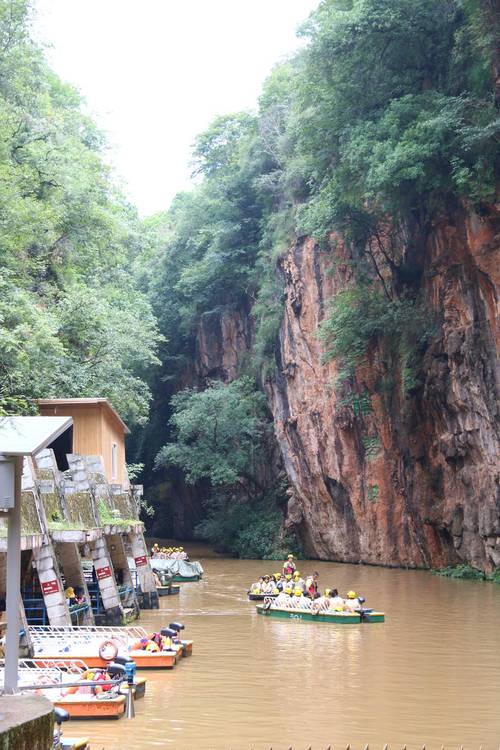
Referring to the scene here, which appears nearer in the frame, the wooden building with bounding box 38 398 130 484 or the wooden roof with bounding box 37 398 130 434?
the wooden roof with bounding box 37 398 130 434

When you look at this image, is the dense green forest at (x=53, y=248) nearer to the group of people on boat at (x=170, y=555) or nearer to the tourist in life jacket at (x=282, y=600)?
the group of people on boat at (x=170, y=555)

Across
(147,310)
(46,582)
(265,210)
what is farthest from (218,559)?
(46,582)

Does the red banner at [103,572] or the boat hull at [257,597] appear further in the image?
the boat hull at [257,597]

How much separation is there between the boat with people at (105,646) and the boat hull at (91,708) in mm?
2588

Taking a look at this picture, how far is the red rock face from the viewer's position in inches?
1277

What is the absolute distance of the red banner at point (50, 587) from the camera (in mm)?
18062

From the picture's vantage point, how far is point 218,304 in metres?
58.1

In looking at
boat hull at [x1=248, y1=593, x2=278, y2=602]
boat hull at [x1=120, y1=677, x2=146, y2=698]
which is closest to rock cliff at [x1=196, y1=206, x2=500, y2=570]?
boat hull at [x1=248, y1=593, x2=278, y2=602]

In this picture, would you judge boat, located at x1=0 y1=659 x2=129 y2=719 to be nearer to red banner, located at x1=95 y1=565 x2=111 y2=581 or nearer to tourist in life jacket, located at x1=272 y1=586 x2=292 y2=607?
red banner, located at x1=95 y1=565 x2=111 y2=581

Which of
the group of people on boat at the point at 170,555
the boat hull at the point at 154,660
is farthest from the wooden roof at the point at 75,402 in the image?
the group of people on boat at the point at 170,555

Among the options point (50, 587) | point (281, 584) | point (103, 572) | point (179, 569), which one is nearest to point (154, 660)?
point (50, 587)

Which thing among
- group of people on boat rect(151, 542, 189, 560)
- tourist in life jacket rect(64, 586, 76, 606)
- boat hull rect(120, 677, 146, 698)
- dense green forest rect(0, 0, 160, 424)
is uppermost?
dense green forest rect(0, 0, 160, 424)

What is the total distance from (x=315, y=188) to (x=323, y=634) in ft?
78.4

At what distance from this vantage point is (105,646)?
53.0 feet
